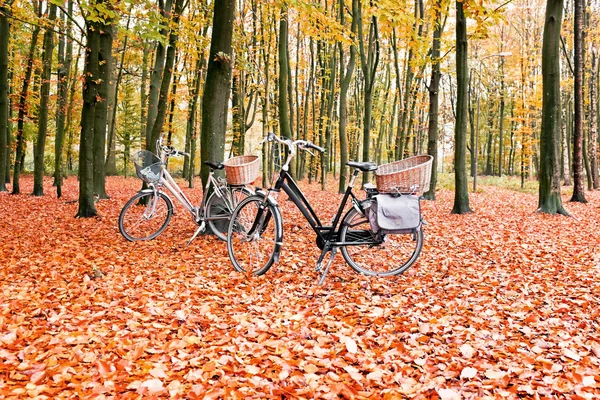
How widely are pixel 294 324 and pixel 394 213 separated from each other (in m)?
1.69

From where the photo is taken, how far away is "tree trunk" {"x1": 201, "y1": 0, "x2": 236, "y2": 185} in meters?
6.44

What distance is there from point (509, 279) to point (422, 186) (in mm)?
1508

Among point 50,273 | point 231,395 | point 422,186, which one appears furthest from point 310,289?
point 50,273

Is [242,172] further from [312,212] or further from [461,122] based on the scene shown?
[461,122]

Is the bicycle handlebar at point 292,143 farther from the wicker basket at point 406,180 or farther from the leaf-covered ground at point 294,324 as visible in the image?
the leaf-covered ground at point 294,324

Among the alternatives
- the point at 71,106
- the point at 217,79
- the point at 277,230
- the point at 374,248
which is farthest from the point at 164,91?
the point at 374,248

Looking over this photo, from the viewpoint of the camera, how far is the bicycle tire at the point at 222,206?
5977mm

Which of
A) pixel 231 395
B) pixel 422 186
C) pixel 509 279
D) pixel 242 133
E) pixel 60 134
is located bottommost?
pixel 231 395

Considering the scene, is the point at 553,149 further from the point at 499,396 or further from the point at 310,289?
the point at 499,396

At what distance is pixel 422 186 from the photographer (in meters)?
4.45

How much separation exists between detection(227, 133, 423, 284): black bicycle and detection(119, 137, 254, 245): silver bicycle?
1.20 metres

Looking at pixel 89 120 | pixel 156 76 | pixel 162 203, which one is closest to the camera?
pixel 162 203

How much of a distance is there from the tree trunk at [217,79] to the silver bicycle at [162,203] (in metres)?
0.47

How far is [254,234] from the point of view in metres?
4.88
